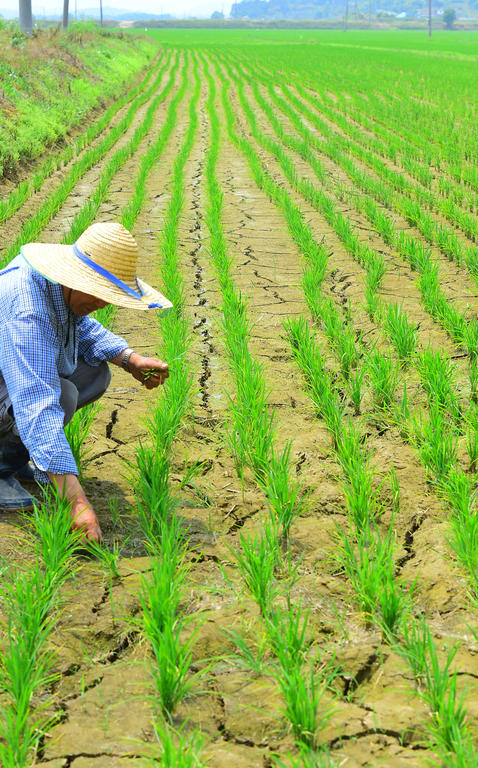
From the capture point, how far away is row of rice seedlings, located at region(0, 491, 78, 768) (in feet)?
5.46

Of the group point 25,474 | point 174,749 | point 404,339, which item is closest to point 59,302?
point 25,474

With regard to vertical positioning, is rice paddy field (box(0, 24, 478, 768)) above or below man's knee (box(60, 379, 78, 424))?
→ below

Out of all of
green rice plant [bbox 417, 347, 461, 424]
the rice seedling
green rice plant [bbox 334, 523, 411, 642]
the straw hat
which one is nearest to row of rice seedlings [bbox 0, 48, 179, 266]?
the rice seedling

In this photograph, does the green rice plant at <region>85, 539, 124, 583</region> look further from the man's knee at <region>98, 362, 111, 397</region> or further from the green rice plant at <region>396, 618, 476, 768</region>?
the green rice plant at <region>396, 618, 476, 768</region>

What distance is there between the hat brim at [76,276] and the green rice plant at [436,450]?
102 cm

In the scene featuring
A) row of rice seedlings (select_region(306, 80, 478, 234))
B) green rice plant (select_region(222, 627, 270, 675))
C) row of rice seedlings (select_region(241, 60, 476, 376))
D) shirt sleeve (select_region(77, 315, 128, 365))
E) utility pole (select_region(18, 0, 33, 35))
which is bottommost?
green rice plant (select_region(222, 627, 270, 675))

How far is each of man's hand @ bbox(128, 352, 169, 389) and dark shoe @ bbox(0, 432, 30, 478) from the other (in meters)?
0.46

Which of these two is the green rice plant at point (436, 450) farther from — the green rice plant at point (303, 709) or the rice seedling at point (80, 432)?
the rice seedling at point (80, 432)

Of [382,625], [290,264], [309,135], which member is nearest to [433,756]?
[382,625]

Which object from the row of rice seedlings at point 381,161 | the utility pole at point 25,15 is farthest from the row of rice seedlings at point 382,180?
the utility pole at point 25,15

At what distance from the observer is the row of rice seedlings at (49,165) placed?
6.62m

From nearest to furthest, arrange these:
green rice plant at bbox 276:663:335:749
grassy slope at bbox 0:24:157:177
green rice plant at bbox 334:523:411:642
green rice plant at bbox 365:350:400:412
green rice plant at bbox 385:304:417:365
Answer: green rice plant at bbox 276:663:335:749 < green rice plant at bbox 334:523:411:642 < green rice plant at bbox 365:350:400:412 < green rice plant at bbox 385:304:417:365 < grassy slope at bbox 0:24:157:177

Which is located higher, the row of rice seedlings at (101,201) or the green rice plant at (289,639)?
the row of rice seedlings at (101,201)

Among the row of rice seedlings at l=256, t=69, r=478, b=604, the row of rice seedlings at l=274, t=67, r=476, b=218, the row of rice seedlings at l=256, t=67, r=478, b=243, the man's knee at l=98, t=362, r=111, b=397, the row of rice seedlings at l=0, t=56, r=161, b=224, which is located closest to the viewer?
the row of rice seedlings at l=256, t=69, r=478, b=604
